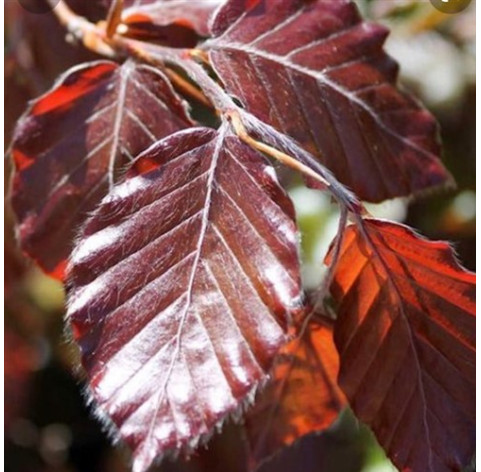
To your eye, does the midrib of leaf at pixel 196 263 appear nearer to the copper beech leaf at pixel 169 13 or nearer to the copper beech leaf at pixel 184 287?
the copper beech leaf at pixel 184 287

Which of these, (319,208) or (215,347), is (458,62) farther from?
(215,347)

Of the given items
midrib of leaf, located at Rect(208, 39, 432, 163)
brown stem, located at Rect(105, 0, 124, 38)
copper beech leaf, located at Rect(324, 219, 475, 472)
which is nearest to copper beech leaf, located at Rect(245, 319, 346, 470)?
copper beech leaf, located at Rect(324, 219, 475, 472)

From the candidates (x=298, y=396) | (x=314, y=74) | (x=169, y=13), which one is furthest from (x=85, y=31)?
(x=298, y=396)

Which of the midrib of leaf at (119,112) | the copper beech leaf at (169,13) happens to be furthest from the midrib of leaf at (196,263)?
the copper beech leaf at (169,13)

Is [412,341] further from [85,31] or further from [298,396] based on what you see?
[85,31]

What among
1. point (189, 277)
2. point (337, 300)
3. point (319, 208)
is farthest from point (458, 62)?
point (189, 277)

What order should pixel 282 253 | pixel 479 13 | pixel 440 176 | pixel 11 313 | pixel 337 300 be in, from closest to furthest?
pixel 282 253, pixel 337 300, pixel 440 176, pixel 479 13, pixel 11 313
